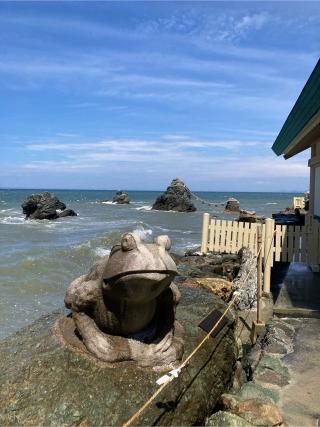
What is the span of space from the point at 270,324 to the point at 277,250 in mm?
2687

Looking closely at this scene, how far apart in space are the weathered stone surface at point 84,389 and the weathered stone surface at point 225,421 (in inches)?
6.0

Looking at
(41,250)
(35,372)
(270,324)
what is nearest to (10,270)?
(41,250)

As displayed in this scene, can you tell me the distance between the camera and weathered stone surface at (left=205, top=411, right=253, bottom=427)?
3.59 meters

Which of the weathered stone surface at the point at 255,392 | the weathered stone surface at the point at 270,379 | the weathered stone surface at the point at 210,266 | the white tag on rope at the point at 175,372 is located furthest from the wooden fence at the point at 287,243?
the white tag on rope at the point at 175,372

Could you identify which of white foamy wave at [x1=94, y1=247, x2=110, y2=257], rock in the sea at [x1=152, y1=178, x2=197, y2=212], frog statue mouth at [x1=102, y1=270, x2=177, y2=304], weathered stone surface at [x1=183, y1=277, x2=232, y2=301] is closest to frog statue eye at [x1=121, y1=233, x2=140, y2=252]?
frog statue mouth at [x1=102, y1=270, x2=177, y2=304]

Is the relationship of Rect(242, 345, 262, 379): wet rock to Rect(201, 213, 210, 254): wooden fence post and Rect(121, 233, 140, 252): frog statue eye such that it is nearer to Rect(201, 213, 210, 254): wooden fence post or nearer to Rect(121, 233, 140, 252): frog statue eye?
Rect(121, 233, 140, 252): frog statue eye

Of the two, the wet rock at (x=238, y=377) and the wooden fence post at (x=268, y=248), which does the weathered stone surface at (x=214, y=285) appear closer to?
the wooden fence post at (x=268, y=248)

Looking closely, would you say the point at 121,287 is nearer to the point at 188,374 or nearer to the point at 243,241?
the point at 188,374

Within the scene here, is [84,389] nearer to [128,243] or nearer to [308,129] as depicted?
[128,243]

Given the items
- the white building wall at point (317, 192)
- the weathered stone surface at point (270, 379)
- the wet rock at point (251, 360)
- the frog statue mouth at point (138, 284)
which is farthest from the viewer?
the white building wall at point (317, 192)

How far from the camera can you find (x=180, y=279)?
7.47 metres

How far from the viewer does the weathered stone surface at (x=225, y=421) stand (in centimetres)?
359

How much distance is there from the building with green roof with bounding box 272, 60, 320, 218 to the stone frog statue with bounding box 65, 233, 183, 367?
4.02m

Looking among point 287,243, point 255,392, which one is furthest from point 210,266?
point 255,392
